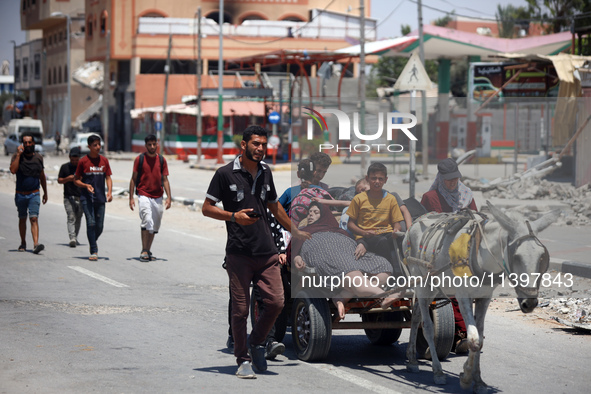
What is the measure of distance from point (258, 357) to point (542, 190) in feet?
49.4

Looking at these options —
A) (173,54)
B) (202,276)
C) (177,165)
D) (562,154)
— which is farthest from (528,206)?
(173,54)

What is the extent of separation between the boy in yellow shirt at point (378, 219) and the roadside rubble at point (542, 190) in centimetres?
1094

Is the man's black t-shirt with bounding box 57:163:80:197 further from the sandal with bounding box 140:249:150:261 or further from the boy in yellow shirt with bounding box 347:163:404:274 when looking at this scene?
the boy in yellow shirt with bounding box 347:163:404:274

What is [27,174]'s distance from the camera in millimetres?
13250

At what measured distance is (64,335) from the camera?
7992mm

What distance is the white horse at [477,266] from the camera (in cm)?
570

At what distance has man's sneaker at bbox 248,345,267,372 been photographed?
6.80 meters

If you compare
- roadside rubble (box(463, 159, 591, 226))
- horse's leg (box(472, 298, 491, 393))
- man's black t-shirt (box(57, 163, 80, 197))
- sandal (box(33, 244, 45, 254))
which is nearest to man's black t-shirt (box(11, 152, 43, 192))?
man's black t-shirt (box(57, 163, 80, 197))

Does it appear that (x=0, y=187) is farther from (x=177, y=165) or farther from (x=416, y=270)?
(x=416, y=270)

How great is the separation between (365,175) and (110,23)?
57.9m

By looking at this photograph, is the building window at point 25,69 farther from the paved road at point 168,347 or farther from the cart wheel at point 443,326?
the cart wheel at point 443,326

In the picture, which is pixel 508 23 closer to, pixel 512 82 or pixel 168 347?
pixel 512 82

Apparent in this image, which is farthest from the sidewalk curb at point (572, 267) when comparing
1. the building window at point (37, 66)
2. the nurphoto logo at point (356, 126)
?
the building window at point (37, 66)

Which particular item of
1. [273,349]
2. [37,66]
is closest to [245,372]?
[273,349]
